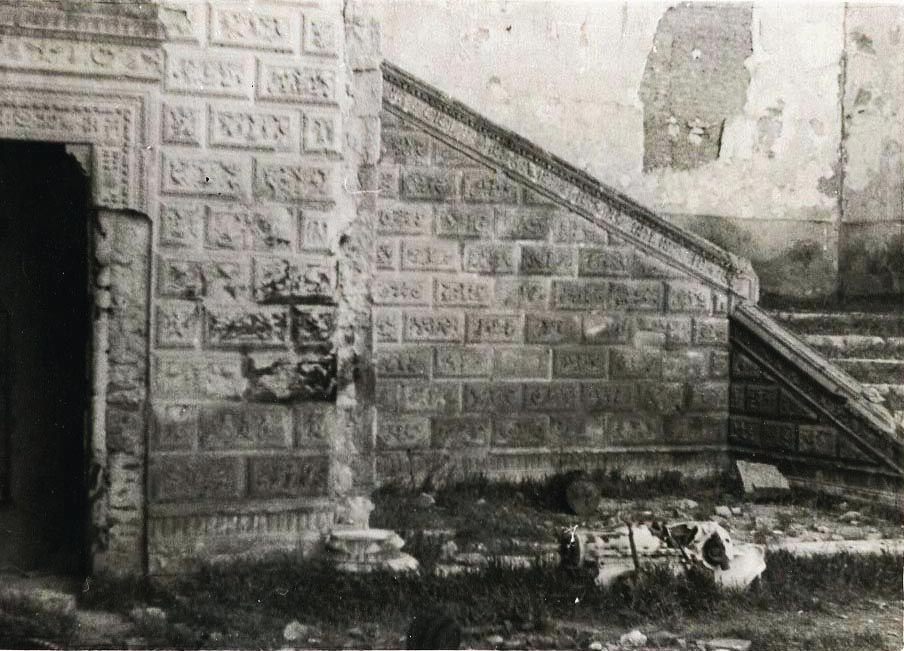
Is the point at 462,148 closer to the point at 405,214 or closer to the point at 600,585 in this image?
the point at 405,214

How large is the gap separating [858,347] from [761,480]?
7.08 feet

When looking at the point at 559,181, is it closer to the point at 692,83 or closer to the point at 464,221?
the point at 464,221

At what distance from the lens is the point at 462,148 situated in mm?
7484

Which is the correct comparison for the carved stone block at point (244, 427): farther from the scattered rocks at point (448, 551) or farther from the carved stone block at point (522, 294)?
the carved stone block at point (522, 294)

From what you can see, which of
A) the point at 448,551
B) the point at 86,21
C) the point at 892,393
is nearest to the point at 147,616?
the point at 448,551

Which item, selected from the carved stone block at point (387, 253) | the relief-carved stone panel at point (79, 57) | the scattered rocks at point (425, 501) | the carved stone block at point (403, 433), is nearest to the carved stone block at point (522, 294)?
the carved stone block at point (387, 253)

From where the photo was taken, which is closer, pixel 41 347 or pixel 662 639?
pixel 662 639

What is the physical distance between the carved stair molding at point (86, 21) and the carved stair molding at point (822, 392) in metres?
5.29

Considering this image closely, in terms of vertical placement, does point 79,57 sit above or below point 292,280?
above

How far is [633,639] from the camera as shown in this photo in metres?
4.69

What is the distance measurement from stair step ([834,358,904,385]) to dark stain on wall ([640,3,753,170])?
3703 mm

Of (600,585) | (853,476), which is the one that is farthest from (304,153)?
(853,476)

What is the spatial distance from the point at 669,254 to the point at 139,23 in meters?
4.71

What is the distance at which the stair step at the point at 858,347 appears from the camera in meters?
8.88
